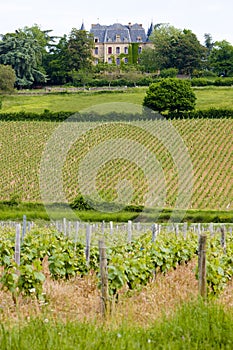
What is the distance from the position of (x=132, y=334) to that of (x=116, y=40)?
12907 centimetres

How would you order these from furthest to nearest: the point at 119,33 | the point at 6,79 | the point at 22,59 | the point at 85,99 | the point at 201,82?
the point at 119,33 → the point at 22,59 → the point at 201,82 → the point at 6,79 → the point at 85,99

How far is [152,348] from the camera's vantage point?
20.9 feet

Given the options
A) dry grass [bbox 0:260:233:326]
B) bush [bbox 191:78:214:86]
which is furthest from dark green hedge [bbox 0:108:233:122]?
dry grass [bbox 0:260:233:326]

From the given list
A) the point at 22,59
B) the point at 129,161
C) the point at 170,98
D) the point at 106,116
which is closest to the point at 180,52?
the point at 22,59

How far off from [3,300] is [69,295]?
2.88 feet

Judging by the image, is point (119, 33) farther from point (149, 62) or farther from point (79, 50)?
point (79, 50)

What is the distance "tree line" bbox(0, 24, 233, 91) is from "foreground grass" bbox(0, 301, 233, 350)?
9059cm

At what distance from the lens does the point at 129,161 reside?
49.6 m

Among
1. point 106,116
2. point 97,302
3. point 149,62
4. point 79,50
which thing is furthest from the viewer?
point 149,62

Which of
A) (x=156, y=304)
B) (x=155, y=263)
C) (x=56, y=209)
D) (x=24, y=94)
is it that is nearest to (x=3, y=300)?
(x=156, y=304)

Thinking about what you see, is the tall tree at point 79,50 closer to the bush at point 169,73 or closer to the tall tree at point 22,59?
the tall tree at point 22,59

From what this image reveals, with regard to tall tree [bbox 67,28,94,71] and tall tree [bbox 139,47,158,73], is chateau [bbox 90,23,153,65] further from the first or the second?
tall tree [bbox 67,28,94,71]

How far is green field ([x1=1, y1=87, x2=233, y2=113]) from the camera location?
79.3 meters

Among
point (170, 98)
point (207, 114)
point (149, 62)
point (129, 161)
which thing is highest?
point (149, 62)
